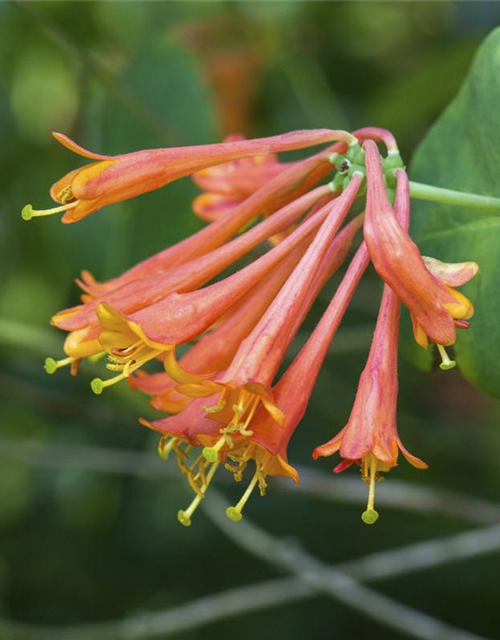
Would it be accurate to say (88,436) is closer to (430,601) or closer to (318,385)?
(318,385)

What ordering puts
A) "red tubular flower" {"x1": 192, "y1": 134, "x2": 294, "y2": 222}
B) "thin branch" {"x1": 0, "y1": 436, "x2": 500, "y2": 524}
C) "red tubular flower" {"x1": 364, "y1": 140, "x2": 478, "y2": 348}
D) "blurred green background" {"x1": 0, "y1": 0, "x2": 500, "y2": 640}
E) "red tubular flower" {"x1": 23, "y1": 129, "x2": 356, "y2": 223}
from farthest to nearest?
"blurred green background" {"x1": 0, "y1": 0, "x2": 500, "y2": 640} < "thin branch" {"x1": 0, "y1": 436, "x2": 500, "y2": 524} < "red tubular flower" {"x1": 192, "y1": 134, "x2": 294, "y2": 222} < "red tubular flower" {"x1": 23, "y1": 129, "x2": 356, "y2": 223} < "red tubular flower" {"x1": 364, "y1": 140, "x2": 478, "y2": 348}

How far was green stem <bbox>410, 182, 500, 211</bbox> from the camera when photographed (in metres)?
0.96

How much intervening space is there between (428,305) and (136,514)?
66.3 inches

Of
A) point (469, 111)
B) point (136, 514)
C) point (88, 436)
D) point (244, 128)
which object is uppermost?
point (244, 128)

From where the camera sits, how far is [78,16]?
210 centimetres

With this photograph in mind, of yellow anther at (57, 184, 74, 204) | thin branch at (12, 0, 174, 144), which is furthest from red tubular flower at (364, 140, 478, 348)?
thin branch at (12, 0, 174, 144)

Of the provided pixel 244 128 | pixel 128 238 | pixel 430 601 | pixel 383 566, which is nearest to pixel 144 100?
pixel 128 238

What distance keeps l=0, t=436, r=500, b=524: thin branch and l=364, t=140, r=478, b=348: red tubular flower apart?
815 mm

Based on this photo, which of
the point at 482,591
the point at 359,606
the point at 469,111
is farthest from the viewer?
the point at 482,591

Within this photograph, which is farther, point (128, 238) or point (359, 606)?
point (128, 238)

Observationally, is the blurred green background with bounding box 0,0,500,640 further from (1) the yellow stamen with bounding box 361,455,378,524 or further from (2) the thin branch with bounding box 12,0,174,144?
(1) the yellow stamen with bounding box 361,455,378,524

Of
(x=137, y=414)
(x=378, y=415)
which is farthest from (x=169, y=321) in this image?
(x=137, y=414)

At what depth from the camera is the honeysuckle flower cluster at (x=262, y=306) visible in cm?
87

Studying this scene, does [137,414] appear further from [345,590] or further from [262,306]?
[262,306]
